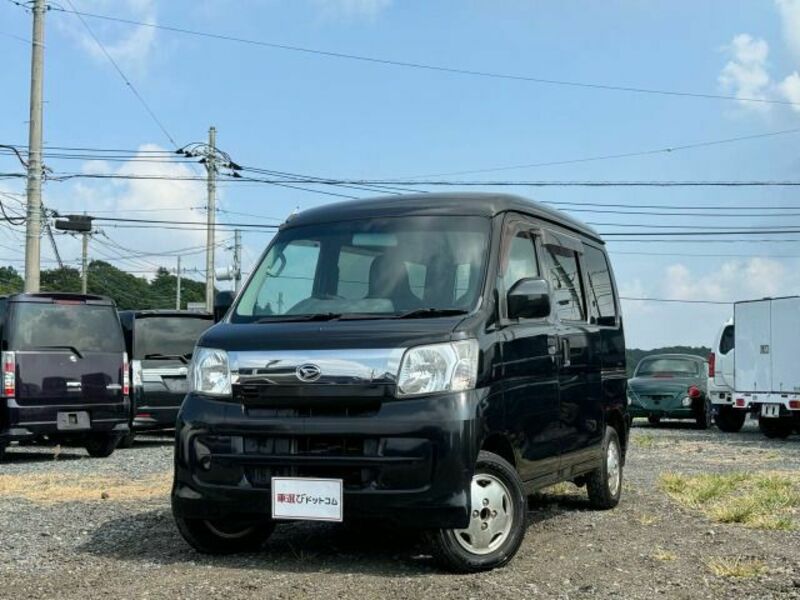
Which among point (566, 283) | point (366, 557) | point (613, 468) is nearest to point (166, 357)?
point (613, 468)

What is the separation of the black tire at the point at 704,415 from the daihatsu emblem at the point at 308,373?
19085 millimetres

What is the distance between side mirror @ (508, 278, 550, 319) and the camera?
5660 mm

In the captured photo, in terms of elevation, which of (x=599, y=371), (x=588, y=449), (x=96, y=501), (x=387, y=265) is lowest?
(x=96, y=501)

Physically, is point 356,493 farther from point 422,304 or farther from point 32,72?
point 32,72

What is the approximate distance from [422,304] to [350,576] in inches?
60.8

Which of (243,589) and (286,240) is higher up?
(286,240)

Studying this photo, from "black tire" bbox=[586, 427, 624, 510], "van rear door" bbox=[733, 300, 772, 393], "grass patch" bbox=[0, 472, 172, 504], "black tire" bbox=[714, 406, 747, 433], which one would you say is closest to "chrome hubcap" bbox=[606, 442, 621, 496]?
"black tire" bbox=[586, 427, 624, 510]

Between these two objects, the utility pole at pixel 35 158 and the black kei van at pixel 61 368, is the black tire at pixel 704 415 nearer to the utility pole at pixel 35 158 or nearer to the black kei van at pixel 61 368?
the black kei van at pixel 61 368

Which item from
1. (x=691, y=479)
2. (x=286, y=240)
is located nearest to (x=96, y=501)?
(x=286, y=240)

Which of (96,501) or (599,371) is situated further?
(96,501)

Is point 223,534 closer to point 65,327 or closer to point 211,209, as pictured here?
point 65,327

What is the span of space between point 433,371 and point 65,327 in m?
8.55

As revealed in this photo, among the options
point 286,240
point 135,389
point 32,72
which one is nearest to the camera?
point 286,240

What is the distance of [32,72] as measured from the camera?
74.6ft
